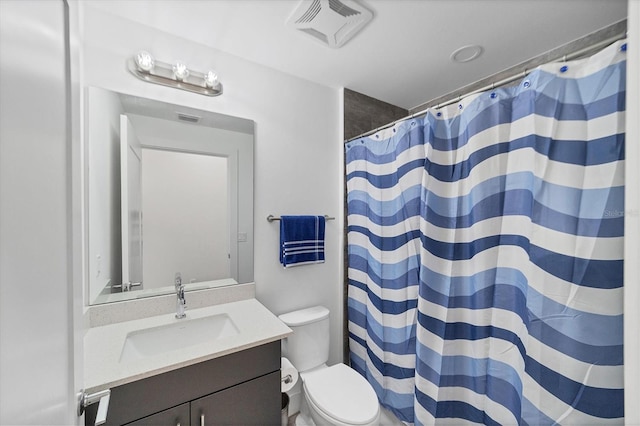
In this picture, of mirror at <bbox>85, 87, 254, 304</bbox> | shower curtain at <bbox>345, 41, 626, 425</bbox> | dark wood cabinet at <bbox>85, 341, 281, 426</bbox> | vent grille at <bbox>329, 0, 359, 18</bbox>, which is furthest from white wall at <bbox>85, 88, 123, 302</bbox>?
shower curtain at <bbox>345, 41, 626, 425</bbox>

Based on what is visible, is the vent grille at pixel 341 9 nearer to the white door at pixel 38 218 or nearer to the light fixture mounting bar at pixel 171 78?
the light fixture mounting bar at pixel 171 78

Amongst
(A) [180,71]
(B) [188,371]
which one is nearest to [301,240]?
(B) [188,371]

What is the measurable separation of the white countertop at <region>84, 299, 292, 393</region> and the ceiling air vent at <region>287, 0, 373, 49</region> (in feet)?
5.12

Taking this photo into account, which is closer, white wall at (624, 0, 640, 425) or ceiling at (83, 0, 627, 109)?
white wall at (624, 0, 640, 425)

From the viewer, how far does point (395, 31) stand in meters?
1.44

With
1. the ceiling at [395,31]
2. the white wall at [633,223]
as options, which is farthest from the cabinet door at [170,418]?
the ceiling at [395,31]

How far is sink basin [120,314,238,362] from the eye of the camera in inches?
48.3

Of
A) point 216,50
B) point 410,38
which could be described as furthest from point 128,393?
point 410,38

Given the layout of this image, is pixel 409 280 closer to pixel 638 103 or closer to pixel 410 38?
pixel 638 103

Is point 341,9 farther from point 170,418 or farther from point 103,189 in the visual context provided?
point 170,418

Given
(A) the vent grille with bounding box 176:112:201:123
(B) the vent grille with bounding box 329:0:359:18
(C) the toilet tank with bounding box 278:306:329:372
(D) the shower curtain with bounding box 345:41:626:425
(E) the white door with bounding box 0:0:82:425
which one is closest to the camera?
(E) the white door with bounding box 0:0:82:425

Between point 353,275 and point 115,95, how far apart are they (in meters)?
1.83

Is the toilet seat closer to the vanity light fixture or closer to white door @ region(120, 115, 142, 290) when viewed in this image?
white door @ region(120, 115, 142, 290)

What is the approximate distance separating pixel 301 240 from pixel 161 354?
1.02m
